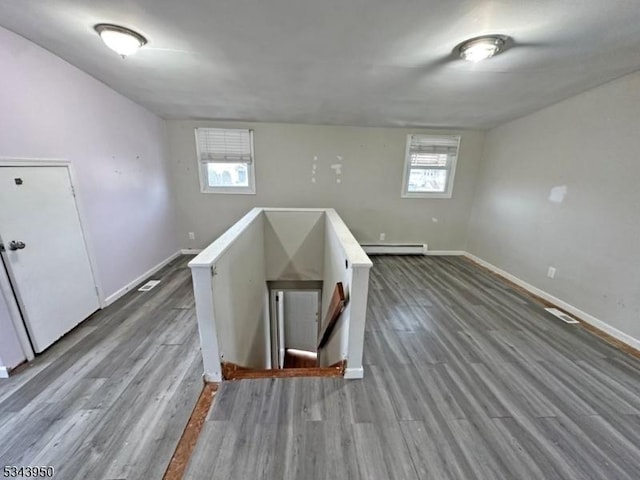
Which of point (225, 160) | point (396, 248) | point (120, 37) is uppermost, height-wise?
point (120, 37)

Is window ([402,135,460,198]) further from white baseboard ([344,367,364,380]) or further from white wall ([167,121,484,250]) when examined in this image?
white baseboard ([344,367,364,380])

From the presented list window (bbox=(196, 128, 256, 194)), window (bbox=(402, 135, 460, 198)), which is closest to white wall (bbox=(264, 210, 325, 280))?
window (bbox=(196, 128, 256, 194))

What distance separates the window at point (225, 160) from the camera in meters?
4.17

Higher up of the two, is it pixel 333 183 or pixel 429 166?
pixel 429 166

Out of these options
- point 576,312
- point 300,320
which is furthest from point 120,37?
point 300,320

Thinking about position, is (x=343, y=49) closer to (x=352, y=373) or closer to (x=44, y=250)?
(x=352, y=373)

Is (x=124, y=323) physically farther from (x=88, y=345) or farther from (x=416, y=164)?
(x=416, y=164)

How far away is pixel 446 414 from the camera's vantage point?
1.63 metres

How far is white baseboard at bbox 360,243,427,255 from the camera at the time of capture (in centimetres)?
479

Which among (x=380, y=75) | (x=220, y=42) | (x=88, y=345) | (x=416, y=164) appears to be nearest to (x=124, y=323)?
(x=88, y=345)

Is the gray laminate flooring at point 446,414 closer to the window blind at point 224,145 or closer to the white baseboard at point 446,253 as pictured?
the white baseboard at point 446,253

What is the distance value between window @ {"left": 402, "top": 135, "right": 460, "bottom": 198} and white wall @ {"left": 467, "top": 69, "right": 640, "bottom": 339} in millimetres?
753

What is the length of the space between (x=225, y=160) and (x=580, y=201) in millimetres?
4820

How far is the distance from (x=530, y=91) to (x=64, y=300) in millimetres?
5018
